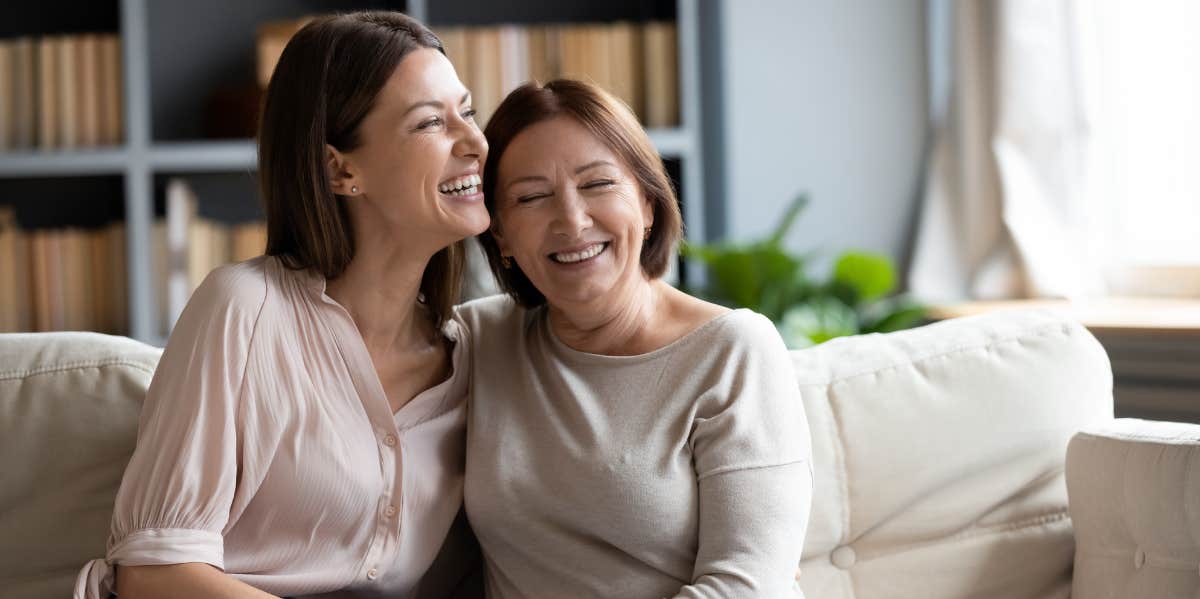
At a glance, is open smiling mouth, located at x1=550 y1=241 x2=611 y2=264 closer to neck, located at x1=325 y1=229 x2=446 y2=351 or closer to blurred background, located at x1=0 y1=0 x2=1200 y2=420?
neck, located at x1=325 y1=229 x2=446 y2=351

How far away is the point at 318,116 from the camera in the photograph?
1510 millimetres

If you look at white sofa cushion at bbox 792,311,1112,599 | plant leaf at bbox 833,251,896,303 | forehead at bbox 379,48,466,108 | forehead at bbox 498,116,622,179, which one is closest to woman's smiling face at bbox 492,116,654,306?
forehead at bbox 498,116,622,179

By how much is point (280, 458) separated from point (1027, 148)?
2376 millimetres

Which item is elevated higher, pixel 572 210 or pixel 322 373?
pixel 572 210

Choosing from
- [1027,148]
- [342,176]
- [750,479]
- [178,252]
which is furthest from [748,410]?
[178,252]

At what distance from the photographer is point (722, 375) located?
1495 millimetres

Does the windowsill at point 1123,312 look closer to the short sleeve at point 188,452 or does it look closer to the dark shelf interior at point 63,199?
the short sleeve at point 188,452

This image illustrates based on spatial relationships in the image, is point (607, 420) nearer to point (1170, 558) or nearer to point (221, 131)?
point (1170, 558)

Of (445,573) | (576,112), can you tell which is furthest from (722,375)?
(445,573)

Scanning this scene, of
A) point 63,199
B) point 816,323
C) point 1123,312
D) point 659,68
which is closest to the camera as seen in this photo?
point 1123,312

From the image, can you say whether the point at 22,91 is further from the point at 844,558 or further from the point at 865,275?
the point at 844,558

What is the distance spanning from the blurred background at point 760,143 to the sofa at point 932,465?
48.8 inches

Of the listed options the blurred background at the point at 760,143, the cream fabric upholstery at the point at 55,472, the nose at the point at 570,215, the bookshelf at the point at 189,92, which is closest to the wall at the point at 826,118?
the blurred background at the point at 760,143

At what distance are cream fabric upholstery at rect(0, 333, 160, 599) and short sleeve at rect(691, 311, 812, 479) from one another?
30.2 inches
